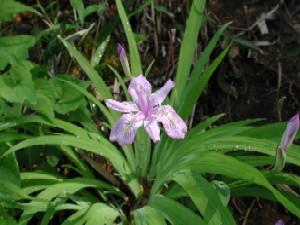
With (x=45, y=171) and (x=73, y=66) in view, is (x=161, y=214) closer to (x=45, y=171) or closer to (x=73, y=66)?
(x=45, y=171)

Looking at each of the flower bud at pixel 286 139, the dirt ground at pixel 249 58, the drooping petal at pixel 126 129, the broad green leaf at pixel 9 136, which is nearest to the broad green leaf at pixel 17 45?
the broad green leaf at pixel 9 136

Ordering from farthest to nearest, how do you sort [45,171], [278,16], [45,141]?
[278,16], [45,171], [45,141]

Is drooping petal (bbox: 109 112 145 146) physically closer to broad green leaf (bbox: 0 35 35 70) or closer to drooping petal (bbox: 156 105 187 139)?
drooping petal (bbox: 156 105 187 139)

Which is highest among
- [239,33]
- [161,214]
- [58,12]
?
[58,12]

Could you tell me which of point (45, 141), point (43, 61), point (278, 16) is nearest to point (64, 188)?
point (45, 141)

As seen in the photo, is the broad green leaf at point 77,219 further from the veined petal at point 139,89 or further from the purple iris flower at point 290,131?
the purple iris flower at point 290,131

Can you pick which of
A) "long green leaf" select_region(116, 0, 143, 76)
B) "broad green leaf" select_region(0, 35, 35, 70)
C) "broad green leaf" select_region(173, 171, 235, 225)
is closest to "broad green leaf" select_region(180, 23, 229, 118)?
"long green leaf" select_region(116, 0, 143, 76)
